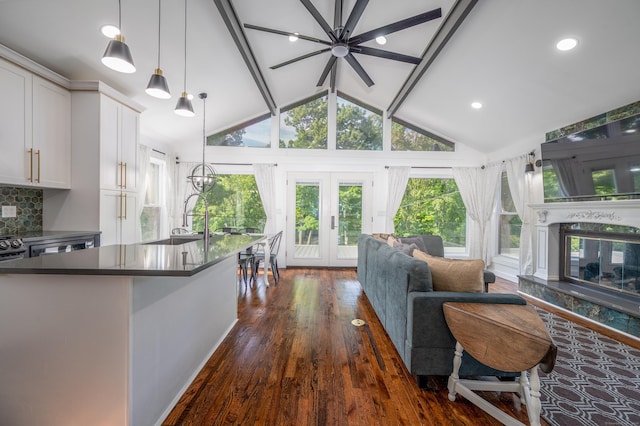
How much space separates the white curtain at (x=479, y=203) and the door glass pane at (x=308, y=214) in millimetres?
2950

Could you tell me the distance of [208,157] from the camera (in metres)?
5.54

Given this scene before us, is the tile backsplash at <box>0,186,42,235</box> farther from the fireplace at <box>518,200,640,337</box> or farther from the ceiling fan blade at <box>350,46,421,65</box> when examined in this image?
the fireplace at <box>518,200,640,337</box>

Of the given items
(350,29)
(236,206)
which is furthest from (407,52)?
(236,206)

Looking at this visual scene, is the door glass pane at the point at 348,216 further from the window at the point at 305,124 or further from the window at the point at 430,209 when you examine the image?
the window at the point at 305,124

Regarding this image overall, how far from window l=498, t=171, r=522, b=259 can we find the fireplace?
692 millimetres

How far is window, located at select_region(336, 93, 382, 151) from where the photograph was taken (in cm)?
572

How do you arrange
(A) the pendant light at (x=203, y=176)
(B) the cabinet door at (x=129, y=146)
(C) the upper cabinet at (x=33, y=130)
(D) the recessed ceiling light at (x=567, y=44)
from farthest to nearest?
(A) the pendant light at (x=203, y=176), (B) the cabinet door at (x=129, y=146), (D) the recessed ceiling light at (x=567, y=44), (C) the upper cabinet at (x=33, y=130)

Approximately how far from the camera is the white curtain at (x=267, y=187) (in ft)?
18.1

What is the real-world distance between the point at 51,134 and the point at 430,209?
5.97 m

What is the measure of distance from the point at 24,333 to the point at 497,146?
20.9 feet

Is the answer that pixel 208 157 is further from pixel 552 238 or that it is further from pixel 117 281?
pixel 552 238

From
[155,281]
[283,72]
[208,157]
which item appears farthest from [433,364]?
[208,157]

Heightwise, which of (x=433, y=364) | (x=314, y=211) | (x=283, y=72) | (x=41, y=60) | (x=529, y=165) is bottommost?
(x=433, y=364)

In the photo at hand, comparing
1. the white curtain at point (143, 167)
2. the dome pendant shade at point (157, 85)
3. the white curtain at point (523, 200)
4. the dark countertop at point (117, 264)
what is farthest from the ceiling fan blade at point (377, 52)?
the white curtain at point (143, 167)
